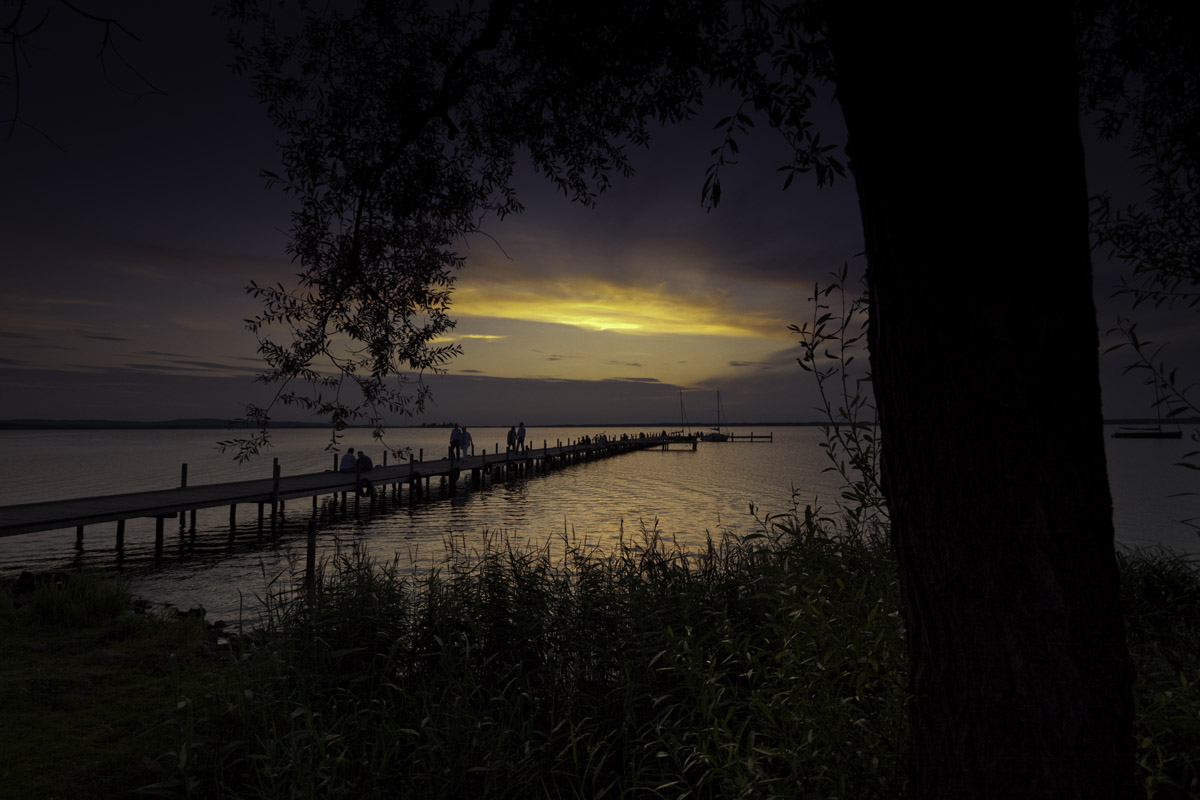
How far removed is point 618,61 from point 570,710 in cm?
517

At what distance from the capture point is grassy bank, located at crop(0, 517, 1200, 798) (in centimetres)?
313

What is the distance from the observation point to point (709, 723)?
3.95m

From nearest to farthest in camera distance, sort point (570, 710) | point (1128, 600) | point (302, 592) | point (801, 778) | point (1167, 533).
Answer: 1. point (801, 778)
2. point (570, 710)
3. point (302, 592)
4. point (1128, 600)
5. point (1167, 533)

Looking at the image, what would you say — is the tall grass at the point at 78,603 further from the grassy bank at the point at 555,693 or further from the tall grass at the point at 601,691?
the tall grass at the point at 601,691

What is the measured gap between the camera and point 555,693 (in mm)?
4738

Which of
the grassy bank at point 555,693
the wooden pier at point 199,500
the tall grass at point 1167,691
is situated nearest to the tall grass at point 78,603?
the grassy bank at point 555,693

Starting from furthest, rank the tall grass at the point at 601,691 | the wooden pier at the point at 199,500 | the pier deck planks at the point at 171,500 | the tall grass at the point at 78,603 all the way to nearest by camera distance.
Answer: the wooden pier at the point at 199,500
the pier deck planks at the point at 171,500
the tall grass at the point at 78,603
the tall grass at the point at 601,691

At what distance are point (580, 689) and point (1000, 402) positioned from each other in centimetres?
417

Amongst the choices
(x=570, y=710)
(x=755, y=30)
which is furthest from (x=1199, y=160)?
(x=570, y=710)

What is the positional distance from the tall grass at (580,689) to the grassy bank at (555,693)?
0.07ft

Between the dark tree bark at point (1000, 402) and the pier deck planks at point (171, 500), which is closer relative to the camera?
the dark tree bark at point (1000, 402)

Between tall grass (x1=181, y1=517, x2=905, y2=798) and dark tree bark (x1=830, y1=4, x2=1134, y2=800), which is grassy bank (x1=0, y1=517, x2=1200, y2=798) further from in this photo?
dark tree bark (x1=830, y1=4, x2=1134, y2=800)

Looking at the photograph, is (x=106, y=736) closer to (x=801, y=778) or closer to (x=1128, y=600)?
(x=801, y=778)

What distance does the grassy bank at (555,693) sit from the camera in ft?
10.3
